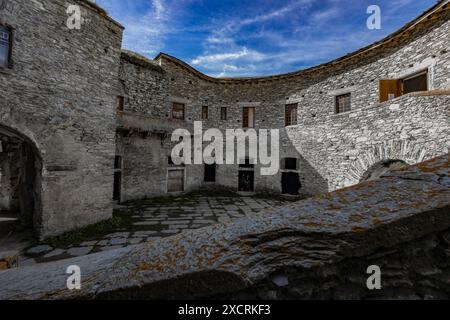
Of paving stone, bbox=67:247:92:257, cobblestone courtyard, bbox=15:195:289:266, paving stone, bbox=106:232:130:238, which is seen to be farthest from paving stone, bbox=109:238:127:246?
paving stone, bbox=67:247:92:257

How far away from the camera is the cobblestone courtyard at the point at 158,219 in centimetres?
512

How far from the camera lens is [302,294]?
1.17 meters

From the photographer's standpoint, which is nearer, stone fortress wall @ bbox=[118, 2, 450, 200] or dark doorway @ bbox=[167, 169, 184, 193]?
stone fortress wall @ bbox=[118, 2, 450, 200]

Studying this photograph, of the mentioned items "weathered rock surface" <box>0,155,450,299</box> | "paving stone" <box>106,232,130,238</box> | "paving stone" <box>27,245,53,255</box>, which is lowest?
"paving stone" <box>27,245,53,255</box>

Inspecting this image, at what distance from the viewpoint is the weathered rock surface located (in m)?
1.07

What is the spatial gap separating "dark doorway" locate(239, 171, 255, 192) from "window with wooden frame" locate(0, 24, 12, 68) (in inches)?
441

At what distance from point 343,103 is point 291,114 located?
9.43 feet

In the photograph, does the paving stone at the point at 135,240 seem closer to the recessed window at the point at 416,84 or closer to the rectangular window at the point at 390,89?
the rectangular window at the point at 390,89

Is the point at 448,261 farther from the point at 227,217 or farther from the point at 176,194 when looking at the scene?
the point at 176,194

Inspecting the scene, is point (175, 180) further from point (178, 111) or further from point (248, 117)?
point (248, 117)

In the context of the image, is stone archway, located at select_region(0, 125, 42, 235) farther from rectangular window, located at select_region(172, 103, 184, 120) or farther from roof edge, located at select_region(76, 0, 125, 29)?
rectangular window, located at select_region(172, 103, 184, 120)

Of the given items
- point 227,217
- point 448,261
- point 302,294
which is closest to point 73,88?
point 227,217

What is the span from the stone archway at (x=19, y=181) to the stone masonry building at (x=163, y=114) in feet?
0.20
